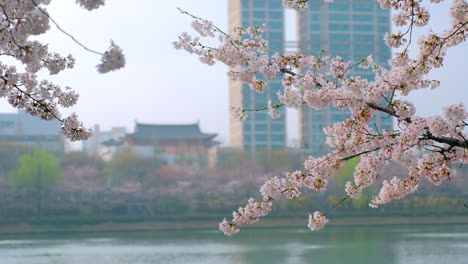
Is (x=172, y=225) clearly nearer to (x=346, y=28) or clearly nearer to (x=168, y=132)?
(x=168, y=132)

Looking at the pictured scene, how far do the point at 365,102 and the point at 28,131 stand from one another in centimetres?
3432

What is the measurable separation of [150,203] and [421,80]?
2550 cm

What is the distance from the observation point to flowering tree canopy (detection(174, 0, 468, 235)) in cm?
265

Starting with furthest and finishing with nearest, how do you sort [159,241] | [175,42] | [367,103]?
[159,241]
[175,42]
[367,103]

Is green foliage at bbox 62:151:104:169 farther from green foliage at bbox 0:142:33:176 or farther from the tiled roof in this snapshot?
the tiled roof

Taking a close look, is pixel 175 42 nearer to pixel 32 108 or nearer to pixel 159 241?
pixel 32 108

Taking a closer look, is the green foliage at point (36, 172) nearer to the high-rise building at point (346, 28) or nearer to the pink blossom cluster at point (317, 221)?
the high-rise building at point (346, 28)

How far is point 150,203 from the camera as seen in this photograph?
2812cm

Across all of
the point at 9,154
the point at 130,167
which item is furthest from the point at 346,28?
the point at 9,154

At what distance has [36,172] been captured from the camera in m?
28.1

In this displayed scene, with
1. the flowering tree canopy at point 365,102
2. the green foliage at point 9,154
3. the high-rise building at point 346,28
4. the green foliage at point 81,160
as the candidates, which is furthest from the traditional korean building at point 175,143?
the flowering tree canopy at point 365,102

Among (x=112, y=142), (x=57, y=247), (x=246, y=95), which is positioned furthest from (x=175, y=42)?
(x=246, y=95)

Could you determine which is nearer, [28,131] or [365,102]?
[365,102]

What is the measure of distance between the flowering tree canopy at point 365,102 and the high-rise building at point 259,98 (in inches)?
1495
